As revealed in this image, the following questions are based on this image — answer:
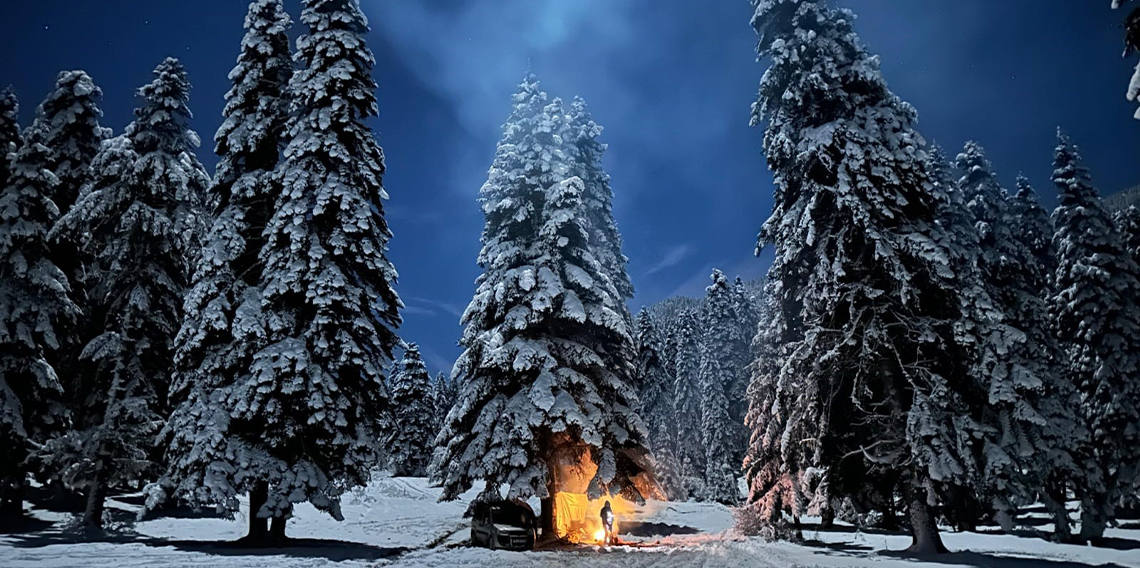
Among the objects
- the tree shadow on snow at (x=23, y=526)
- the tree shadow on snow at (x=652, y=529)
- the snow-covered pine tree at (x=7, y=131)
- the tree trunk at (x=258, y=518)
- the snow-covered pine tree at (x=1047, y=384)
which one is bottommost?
the tree shadow on snow at (x=652, y=529)

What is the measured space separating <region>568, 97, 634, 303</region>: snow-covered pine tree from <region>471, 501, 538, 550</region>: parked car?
477 inches

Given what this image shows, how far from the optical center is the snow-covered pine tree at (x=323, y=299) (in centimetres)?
1816

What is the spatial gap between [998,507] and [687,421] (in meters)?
42.4

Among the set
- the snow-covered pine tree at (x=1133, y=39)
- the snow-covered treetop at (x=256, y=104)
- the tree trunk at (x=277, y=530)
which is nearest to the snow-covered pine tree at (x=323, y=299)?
the tree trunk at (x=277, y=530)

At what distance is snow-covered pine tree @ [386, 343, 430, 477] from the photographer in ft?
221

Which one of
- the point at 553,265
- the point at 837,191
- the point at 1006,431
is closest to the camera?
the point at 837,191

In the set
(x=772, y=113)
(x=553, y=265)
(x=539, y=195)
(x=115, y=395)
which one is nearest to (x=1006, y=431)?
(x=772, y=113)

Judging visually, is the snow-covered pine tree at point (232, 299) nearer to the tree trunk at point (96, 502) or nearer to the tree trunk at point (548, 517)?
the tree trunk at point (96, 502)

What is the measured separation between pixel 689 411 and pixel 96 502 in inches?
1802

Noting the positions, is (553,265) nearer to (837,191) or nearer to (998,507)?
(837,191)

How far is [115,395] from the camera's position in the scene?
21625 mm

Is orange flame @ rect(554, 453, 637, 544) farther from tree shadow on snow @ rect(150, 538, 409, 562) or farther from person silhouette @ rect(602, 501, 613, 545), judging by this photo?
tree shadow on snow @ rect(150, 538, 409, 562)

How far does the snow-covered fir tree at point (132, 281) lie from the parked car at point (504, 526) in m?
10.9

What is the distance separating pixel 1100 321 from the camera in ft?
88.3
